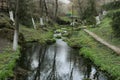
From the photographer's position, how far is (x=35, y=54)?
28031 millimetres

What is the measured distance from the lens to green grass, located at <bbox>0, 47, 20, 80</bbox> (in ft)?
56.5

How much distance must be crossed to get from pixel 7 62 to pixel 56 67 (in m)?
4.37

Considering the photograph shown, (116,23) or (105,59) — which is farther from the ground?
(116,23)

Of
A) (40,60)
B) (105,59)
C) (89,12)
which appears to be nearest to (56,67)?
(40,60)

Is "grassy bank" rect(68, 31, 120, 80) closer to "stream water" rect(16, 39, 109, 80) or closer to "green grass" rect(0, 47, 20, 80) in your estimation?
"stream water" rect(16, 39, 109, 80)

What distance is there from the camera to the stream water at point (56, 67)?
1891 cm

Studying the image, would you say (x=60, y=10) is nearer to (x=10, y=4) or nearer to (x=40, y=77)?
(x=10, y=4)

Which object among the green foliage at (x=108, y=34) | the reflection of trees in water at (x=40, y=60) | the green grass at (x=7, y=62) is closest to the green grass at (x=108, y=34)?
the green foliage at (x=108, y=34)

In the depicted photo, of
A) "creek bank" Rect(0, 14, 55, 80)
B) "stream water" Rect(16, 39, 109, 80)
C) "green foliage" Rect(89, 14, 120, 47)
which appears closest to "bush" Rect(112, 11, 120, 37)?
"green foliage" Rect(89, 14, 120, 47)

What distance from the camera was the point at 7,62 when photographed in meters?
20.2

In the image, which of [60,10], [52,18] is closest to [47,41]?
[52,18]

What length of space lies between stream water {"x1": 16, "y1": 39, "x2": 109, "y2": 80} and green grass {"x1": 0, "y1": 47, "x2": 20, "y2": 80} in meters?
0.61

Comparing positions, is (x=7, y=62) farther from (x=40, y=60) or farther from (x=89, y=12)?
(x=89, y=12)

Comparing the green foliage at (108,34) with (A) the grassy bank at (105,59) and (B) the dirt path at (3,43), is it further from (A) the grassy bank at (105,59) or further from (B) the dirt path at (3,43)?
(B) the dirt path at (3,43)
